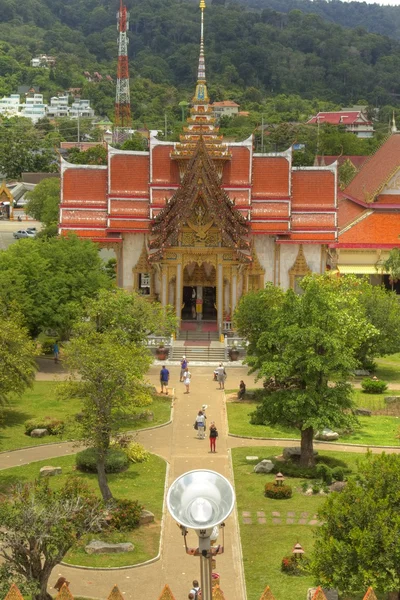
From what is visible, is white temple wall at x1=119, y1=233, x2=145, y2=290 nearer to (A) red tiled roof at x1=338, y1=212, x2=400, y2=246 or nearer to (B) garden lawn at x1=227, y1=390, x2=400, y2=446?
(A) red tiled roof at x1=338, y1=212, x2=400, y2=246

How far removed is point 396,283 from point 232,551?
1680 inches

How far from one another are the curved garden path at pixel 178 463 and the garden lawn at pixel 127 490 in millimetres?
337

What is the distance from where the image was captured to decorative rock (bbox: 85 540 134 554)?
30766mm

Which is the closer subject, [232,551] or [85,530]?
[85,530]

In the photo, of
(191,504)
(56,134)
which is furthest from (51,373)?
(56,134)

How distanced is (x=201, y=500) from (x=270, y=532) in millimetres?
15195

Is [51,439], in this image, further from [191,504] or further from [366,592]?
[191,504]

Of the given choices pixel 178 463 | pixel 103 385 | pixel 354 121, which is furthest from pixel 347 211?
pixel 354 121

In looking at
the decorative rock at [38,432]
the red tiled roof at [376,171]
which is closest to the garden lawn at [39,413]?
the decorative rock at [38,432]

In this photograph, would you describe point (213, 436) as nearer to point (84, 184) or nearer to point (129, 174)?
point (129, 174)

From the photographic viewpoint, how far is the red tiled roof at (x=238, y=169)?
63.6 meters

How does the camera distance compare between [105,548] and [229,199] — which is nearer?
[105,548]

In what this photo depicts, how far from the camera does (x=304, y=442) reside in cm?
3862

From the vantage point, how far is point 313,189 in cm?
6381
